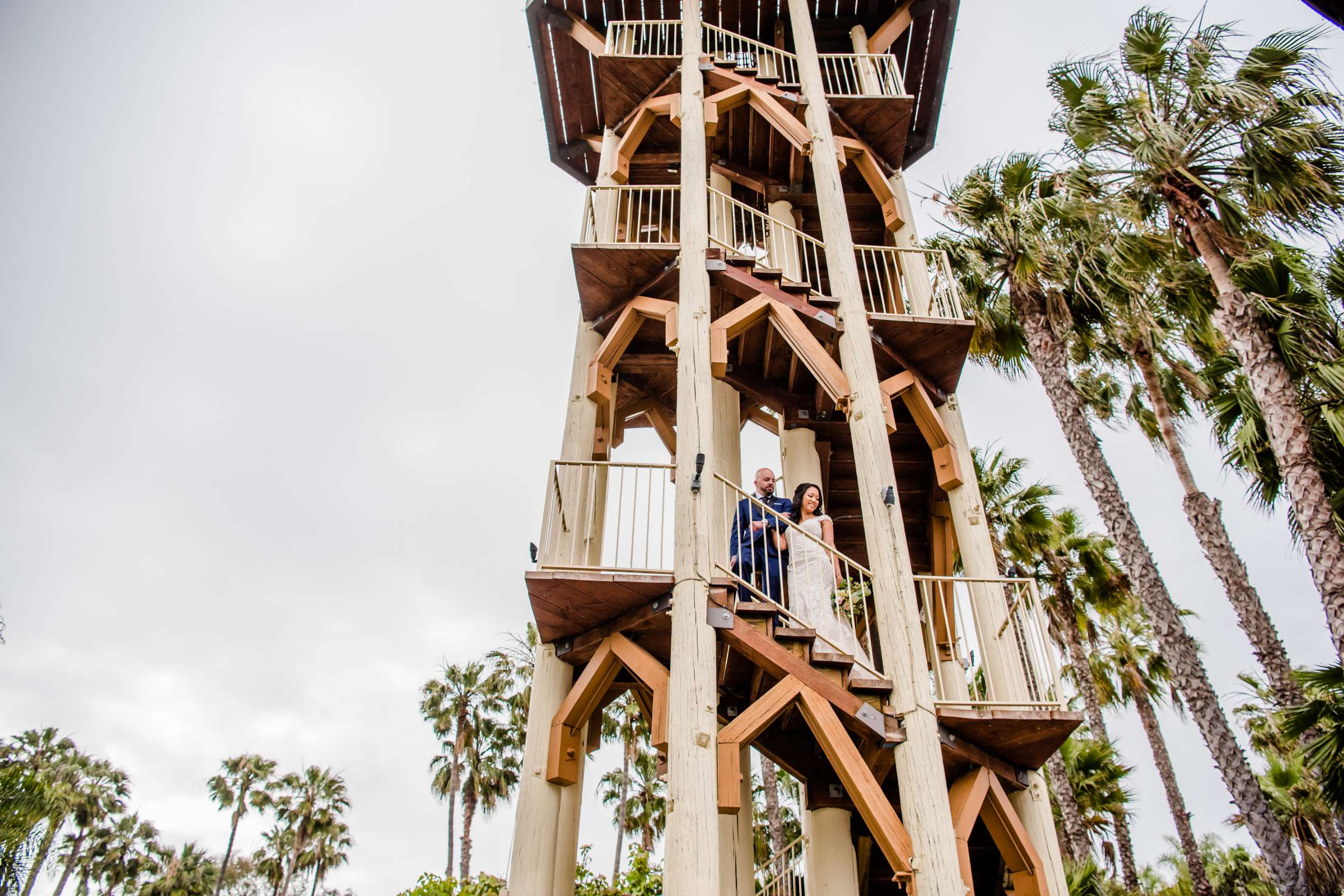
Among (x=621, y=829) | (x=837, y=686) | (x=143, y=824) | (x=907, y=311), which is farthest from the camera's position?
(x=143, y=824)

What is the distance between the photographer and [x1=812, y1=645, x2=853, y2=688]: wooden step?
276 inches

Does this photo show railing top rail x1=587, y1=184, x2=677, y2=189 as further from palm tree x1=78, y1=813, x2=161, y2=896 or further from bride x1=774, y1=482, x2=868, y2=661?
palm tree x1=78, y1=813, x2=161, y2=896

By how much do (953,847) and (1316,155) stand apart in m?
10.5

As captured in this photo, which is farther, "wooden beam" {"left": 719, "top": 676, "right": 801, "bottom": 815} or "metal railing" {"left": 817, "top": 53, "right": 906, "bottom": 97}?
"metal railing" {"left": 817, "top": 53, "right": 906, "bottom": 97}

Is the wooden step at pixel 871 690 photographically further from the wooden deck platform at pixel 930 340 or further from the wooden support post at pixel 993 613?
the wooden deck platform at pixel 930 340

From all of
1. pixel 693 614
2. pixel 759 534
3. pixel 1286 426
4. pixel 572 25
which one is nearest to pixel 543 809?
pixel 693 614

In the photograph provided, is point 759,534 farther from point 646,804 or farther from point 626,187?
point 646,804

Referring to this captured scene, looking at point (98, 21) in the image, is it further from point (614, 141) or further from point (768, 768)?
point (768, 768)

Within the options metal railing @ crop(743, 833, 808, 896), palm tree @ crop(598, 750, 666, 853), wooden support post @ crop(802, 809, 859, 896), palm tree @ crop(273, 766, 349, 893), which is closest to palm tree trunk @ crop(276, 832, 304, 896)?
palm tree @ crop(273, 766, 349, 893)

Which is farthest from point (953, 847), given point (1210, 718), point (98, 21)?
point (98, 21)

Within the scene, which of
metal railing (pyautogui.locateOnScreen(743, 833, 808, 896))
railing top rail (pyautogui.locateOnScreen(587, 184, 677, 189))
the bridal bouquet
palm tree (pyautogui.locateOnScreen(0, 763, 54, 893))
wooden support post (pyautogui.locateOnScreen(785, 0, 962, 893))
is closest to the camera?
wooden support post (pyautogui.locateOnScreen(785, 0, 962, 893))

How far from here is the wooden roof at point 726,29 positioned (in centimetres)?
1445

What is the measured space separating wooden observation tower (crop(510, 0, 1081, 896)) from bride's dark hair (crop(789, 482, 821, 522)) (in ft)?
1.18

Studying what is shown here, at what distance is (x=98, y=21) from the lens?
41.1 metres
